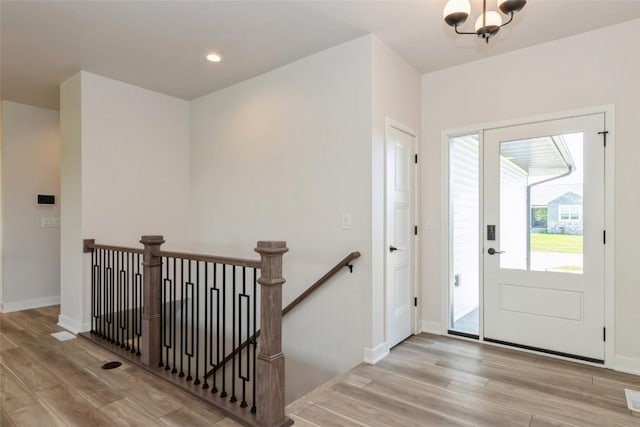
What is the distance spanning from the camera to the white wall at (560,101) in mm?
2871

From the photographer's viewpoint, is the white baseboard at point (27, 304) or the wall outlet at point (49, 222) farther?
the wall outlet at point (49, 222)

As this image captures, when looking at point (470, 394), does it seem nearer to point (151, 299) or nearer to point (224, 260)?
point (224, 260)

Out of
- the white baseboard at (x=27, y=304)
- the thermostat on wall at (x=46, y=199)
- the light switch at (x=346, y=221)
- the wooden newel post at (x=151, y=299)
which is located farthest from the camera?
the thermostat on wall at (x=46, y=199)

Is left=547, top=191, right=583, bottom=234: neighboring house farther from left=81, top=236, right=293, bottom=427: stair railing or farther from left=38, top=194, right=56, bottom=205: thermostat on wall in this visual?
left=38, top=194, right=56, bottom=205: thermostat on wall

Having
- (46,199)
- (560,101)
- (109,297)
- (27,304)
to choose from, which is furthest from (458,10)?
(27,304)

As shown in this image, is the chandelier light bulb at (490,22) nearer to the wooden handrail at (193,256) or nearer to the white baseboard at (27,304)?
the wooden handrail at (193,256)

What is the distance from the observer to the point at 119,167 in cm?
416

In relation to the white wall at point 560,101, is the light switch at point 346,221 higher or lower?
lower

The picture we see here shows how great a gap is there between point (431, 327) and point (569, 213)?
5.56 ft

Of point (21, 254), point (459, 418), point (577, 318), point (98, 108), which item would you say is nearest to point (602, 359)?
point (577, 318)

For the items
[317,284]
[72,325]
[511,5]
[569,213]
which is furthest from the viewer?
[72,325]

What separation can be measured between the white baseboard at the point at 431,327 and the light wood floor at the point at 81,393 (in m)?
2.34

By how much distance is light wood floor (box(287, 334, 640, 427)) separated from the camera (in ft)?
7.18

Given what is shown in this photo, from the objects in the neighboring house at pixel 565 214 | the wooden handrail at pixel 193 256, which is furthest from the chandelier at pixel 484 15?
the wooden handrail at pixel 193 256
